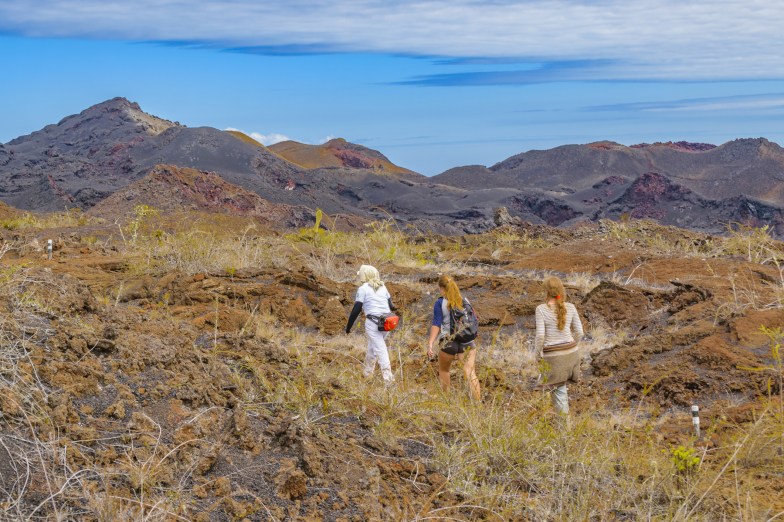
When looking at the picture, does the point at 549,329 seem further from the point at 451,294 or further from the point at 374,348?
the point at 374,348

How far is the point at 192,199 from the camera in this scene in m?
32.2

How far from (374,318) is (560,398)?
2071mm

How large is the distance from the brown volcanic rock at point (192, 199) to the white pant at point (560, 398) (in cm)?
2417

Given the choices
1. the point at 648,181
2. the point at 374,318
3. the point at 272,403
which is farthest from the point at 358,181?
the point at 272,403

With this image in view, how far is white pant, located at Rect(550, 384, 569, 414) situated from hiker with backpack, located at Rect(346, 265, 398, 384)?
5.16ft

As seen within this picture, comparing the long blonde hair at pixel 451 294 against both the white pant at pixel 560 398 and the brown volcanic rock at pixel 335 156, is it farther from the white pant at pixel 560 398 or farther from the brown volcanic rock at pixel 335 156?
the brown volcanic rock at pixel 335 156

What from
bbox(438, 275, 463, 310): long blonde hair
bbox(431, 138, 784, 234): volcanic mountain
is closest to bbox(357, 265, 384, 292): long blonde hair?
bbox(438, 275, 463, 310): long blonde hair

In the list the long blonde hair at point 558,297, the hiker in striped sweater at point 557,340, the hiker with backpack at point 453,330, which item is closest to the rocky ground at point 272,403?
the hiker with backpack at point 453,330

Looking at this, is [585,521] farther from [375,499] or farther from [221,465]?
[221,465]

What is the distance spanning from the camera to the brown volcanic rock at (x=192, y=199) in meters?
31.4

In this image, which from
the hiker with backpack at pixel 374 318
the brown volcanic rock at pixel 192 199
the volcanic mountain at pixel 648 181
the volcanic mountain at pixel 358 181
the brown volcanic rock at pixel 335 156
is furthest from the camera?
the brown volcanic rock at pixel 335 156

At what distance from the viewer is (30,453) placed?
4211 mm

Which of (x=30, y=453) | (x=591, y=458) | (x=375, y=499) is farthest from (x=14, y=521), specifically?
(x=591, y=458)

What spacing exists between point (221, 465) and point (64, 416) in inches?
31.8
